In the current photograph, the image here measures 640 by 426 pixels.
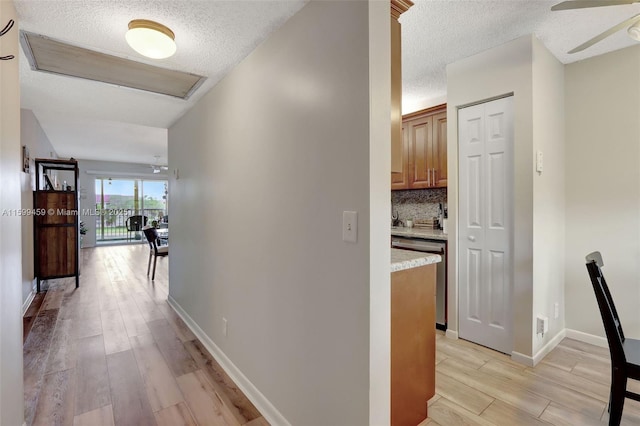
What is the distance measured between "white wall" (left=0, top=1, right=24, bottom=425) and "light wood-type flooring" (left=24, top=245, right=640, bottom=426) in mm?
471

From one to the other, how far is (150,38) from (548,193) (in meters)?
3.05

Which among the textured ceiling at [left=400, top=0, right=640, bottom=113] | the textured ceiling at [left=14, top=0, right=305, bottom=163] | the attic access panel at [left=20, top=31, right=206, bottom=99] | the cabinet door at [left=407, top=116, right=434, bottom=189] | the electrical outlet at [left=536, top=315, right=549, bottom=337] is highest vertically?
the textured ceiling at [left=400, top=0, right=640, bottom=113]

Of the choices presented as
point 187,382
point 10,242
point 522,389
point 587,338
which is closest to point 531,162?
point 522,389

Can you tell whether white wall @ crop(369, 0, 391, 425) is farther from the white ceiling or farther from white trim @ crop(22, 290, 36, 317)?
white trim @ crop(22, 290, 36, 317)

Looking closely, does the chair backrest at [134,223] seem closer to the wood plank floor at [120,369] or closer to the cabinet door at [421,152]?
the wood plank floor at [120,369]

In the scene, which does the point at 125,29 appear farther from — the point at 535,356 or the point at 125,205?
the point at 125,205

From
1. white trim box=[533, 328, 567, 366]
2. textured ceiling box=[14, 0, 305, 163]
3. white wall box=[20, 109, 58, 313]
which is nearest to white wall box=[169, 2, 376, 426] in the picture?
textured ceiling box=[14, 0, 305, 163]

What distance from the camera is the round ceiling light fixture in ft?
5.32

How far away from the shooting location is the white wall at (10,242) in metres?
1.32

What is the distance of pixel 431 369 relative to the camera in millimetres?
1714

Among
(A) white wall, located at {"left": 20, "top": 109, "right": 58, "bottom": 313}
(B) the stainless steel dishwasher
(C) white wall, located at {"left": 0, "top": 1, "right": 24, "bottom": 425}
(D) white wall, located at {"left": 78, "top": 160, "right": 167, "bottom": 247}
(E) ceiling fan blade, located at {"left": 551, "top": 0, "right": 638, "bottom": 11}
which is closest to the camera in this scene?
(C) white wall, located at {"left": 0, "top": 1, "right": 24, "bottom": 425}

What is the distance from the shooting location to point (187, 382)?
2105mm

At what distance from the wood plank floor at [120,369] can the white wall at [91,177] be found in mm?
5765

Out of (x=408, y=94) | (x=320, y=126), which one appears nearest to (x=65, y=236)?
(x=320, y=126)
